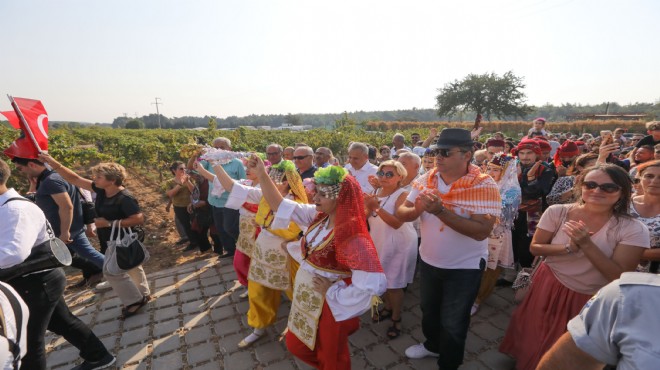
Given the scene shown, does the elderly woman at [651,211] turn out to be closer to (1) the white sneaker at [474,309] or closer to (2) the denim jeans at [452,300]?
(2) the denim jeans at [452,300]

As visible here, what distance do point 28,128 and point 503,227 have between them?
5673 millimetres

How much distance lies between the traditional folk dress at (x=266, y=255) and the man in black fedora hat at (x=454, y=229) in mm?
1153

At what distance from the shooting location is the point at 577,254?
2410 mm

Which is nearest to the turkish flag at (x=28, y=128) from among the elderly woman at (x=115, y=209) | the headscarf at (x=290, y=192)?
the elderly woman at (x=115, y=209)

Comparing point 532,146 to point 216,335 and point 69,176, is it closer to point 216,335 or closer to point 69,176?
point 216,335

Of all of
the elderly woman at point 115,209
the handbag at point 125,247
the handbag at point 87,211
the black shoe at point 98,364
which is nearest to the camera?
the black shoe at point 98,364

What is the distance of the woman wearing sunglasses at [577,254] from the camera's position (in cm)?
217

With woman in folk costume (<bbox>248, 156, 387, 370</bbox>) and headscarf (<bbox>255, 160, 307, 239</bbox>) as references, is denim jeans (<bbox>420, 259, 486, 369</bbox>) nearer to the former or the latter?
woman in folk costume (<bbox>248, 156, 387, 370</bbox>)

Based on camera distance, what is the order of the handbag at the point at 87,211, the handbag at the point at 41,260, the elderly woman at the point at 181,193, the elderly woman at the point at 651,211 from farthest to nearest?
the elderly woman at the point at 181,193 → the handbag at the point at 87,211 → the elderly woman at the point at 651,211 → the handbag at the point at 41,260

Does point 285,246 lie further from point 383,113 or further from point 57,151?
point 383,113

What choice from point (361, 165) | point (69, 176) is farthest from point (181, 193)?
point (361, 165)

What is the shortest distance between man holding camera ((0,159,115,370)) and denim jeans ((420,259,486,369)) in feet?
10.4

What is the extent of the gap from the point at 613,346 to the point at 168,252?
7.27 metres

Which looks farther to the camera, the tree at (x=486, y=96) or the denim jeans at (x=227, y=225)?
the tree at (x=486, y=96)
